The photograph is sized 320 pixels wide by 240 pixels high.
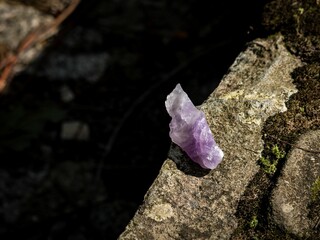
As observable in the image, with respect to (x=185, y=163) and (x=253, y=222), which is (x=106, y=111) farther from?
(x=253, y=222)

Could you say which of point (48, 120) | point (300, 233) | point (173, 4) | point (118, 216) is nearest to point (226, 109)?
point (300, 233)

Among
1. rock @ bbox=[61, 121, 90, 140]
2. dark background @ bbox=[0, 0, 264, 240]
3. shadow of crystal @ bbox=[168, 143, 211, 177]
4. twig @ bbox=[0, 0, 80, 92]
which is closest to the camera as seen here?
shadow of crystal @ bbox=[168, 143, 211, 177]

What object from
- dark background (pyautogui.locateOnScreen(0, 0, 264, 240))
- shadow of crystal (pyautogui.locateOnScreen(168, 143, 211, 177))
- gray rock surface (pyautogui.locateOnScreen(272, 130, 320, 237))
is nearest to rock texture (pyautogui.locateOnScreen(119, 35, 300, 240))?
shadow of crystal (pyautogui.locateOnScreen(168, 143, 211, 177))

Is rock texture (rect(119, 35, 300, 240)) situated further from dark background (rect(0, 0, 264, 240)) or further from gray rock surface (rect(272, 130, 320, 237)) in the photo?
dark background (rect(0, 0, 264, 240))

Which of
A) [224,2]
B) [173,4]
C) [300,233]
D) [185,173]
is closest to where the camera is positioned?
[300,233]

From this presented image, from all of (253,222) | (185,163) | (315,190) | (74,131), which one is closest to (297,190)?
(315,190)

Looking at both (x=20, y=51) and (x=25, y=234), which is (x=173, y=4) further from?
(x=25, y=234)

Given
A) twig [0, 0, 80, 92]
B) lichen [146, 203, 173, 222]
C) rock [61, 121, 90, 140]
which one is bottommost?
rock [61, 121, 90, 140]
